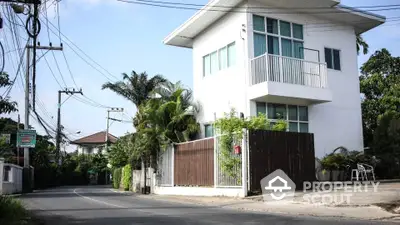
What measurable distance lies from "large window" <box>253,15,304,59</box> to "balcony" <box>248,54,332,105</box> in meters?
1.09

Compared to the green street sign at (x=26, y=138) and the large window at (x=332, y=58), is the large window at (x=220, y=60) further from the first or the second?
the green street sign at (x=26, y=138)

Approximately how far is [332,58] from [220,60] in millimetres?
5604

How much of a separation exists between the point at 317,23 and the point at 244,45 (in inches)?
173

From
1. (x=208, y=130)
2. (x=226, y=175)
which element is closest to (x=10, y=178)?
(x=208, y=130)

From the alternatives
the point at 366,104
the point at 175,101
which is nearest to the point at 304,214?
the point at 175,101

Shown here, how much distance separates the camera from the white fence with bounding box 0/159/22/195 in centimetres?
2465

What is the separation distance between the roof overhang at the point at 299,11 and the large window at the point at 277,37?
82cm

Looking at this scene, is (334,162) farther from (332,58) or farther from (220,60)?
(220,60)

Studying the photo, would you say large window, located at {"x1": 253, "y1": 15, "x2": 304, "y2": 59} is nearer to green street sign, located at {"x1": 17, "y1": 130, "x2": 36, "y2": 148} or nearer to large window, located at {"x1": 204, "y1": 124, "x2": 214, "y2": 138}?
large window, located at {"x1": 204, "y1": 124, "x2": 214, "y2": 138}

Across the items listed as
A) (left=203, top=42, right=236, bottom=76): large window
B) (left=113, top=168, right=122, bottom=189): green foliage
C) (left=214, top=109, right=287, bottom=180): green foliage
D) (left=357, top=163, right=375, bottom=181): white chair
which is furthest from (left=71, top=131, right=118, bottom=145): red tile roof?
(left=357, top=163, right=375, bottom=181): white chair

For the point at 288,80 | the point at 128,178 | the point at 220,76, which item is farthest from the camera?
the point at 128,178

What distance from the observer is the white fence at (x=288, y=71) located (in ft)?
63.0

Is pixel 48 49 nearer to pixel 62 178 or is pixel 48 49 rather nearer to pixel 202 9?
pixel 202 9

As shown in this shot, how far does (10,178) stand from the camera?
1063 inches
